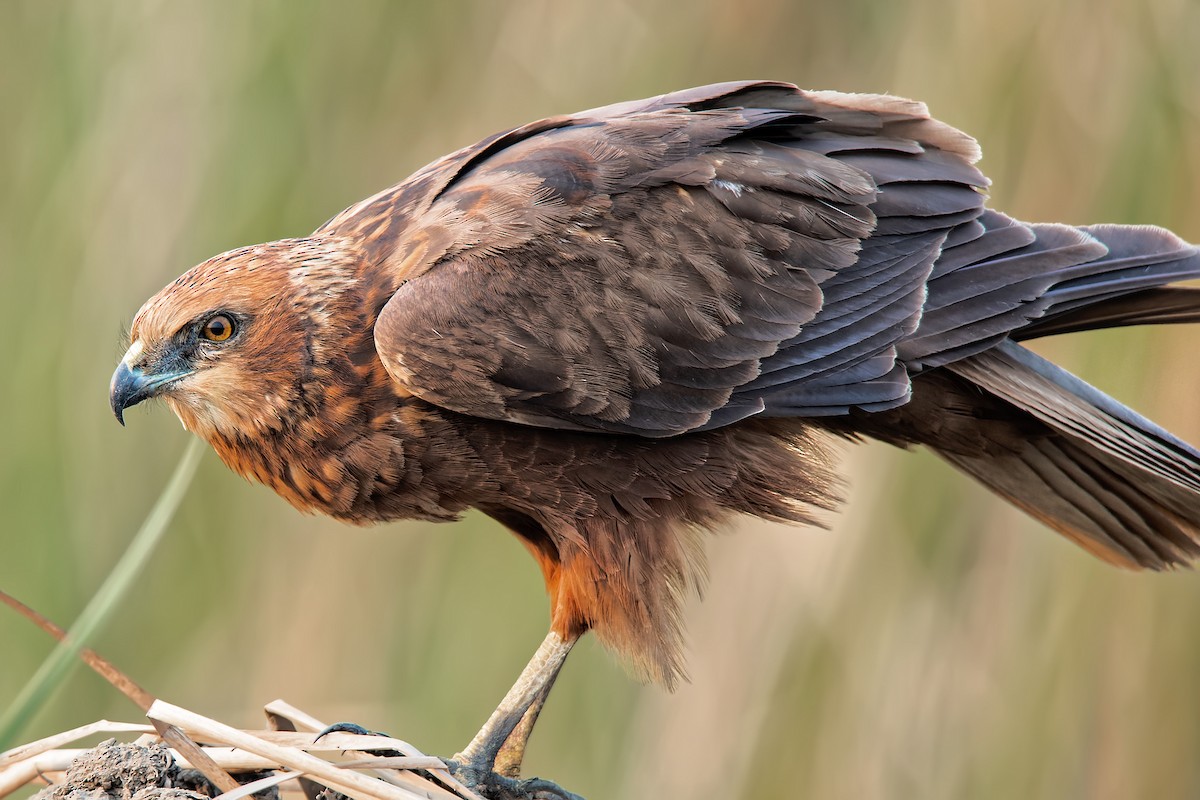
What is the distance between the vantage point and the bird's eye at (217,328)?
10.1ft

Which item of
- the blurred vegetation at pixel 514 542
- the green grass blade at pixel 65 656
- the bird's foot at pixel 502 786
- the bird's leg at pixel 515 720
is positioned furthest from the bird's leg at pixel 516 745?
the green grass blade at pixel 65 656

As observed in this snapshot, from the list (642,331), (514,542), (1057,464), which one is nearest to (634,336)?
(642,331)

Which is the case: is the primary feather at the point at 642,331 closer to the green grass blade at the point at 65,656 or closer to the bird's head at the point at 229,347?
the bird's head at the point at 229,347

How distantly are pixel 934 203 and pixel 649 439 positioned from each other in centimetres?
91

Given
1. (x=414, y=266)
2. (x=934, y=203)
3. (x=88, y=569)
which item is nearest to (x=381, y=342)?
(x=414, y=266)

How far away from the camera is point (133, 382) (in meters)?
3.05

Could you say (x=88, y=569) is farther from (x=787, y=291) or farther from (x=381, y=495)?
(x=787, y=291)

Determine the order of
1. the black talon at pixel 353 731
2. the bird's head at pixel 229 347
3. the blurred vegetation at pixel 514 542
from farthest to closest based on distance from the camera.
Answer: the blurred vegetation at pixel 514 542 < the bird's head at pixel 229 347 < the black talon at pixel 353 731

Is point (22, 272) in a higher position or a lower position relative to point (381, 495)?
higher

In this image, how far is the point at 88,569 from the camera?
4043 mm

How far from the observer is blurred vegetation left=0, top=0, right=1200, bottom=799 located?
3758 mm

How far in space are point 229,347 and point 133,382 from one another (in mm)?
226

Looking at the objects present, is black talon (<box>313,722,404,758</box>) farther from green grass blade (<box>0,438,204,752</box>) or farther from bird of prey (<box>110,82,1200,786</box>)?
green grass blade (<box>0,438,204,752</box>)

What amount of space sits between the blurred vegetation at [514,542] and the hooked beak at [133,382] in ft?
3.16
